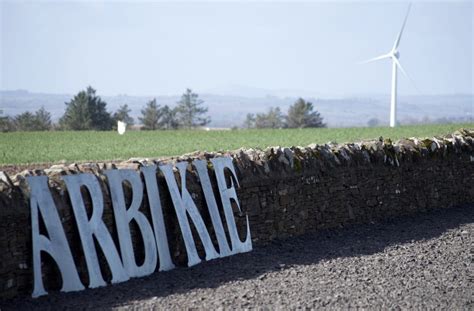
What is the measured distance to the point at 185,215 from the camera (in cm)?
834

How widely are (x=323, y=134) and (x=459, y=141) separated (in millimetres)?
26399

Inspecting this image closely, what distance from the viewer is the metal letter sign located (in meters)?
6.79

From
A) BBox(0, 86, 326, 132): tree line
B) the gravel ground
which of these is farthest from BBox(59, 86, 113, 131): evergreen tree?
the gravel ground

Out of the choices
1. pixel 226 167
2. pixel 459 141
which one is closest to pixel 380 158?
pixel 459 141

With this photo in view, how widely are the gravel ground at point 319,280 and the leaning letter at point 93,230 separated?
172 mm

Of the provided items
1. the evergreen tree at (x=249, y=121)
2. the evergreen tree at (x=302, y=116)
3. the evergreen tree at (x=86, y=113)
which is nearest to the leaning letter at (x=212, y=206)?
the evergreen tree at (x=86, y=113)

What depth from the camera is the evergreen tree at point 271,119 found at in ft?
349

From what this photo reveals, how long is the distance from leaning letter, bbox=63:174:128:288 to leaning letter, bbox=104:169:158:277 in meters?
0.16

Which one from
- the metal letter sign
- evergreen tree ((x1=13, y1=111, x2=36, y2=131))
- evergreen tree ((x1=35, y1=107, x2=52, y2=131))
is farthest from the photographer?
evergreen tree ((x1=35, y1=107, x2=52, y2=131))

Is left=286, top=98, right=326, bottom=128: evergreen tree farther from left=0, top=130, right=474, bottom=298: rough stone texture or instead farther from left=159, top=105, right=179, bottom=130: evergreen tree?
left=0, top=130, right=474, bottom=298: rough stone texture

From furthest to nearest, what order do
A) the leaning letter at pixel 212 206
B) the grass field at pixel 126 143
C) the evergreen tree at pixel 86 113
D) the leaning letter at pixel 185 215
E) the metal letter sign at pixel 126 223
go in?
the evergreen tree at pixel 86 113 < the grass field at pixel 126 143 < the leaning letter at pixel 212 206 < the leaning letter at pixel 185 215 < the metal letter sign at pixel 126 223

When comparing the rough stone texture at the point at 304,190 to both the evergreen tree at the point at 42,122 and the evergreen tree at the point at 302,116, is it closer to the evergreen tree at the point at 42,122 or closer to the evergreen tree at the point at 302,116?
the evergreen tree at the point at 42,122

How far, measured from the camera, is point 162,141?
3453 cm

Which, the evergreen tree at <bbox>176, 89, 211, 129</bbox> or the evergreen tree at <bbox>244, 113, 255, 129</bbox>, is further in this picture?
the evergreen tree at <bbox>244, 113, 255, 129</bbox>
